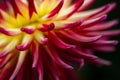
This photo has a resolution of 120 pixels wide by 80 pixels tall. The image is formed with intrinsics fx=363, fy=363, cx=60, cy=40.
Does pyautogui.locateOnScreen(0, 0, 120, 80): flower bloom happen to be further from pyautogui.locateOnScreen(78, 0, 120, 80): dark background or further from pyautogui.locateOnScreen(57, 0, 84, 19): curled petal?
pyautogui.locateOnScreen(78, 0, 120, 80): dark background

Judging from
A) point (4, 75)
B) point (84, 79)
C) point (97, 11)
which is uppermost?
point (97, 11)

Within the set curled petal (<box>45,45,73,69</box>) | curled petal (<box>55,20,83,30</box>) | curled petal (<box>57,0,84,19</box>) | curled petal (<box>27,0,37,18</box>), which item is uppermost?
curled petal (<box>27,0,37,18</box>)

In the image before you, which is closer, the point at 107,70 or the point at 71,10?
the point at 71,10

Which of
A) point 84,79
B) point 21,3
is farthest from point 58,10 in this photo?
point 84,79

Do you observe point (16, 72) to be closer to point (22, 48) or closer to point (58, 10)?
point (22, 48)

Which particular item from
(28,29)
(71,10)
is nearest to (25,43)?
(28,29)

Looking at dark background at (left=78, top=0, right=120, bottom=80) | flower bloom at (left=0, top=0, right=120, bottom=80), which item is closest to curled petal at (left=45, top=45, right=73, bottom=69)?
flower bloom at (left=0, top=0, right=120, bottom=80)

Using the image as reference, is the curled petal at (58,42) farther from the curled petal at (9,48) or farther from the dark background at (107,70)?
the dark background at (107,70)

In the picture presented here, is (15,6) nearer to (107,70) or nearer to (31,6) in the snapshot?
(31,6)
